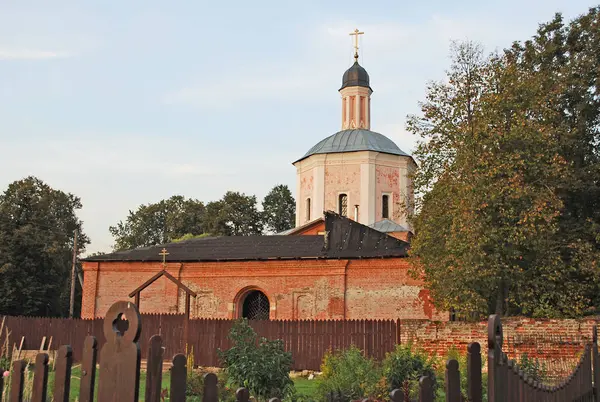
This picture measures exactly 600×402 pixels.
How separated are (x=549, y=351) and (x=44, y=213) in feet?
123

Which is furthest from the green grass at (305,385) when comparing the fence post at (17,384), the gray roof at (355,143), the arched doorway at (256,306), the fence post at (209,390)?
the gray roof at (355,143)

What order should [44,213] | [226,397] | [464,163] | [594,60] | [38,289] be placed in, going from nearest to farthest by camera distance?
1. [226,397]
2. [464,163]
3. [594,60]
4. [38,289]
5. [44,213]

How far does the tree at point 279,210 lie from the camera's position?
63812 millimetres

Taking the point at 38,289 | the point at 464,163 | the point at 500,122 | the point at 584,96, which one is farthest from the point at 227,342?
the point at 38,289

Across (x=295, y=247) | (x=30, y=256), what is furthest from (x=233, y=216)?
(x=295, y=247)

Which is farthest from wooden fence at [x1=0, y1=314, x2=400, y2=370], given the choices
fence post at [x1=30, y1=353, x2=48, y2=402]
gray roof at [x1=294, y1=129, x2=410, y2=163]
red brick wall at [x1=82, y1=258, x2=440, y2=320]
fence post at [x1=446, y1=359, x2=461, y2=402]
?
gray roof at [x1=294, y1=129, x2=410, y2=163]

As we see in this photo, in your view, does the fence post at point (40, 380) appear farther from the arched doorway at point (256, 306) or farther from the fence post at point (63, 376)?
the arched doorway at point (256, 306)

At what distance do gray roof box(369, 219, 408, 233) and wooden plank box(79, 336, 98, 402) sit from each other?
101 ft

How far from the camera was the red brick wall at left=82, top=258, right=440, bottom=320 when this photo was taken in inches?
947

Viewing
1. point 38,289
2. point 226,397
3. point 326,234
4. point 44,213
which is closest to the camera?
point 226,397

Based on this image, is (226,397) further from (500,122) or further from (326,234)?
(326,234)

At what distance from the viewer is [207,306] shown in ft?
85.4

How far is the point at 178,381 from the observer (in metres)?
3.20

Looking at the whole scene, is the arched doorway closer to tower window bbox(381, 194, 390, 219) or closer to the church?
the church
